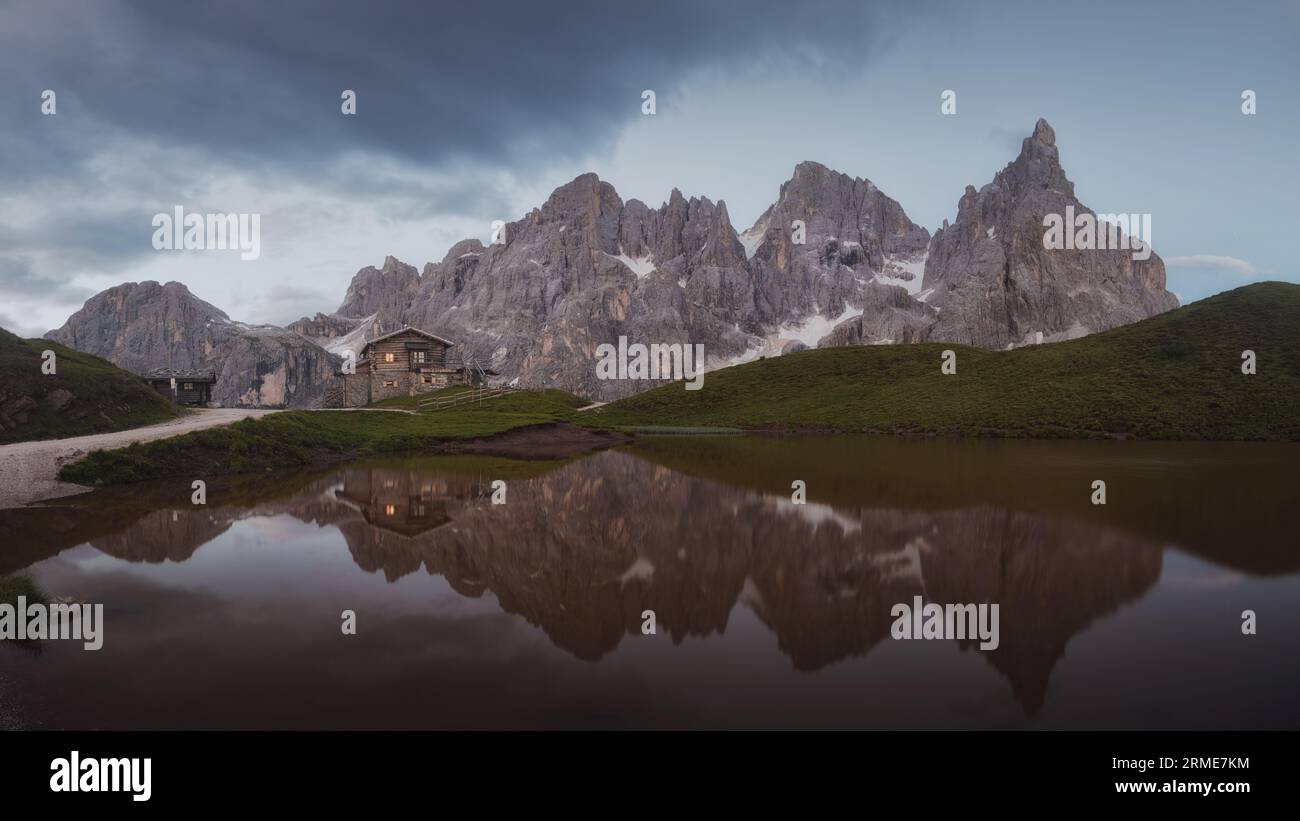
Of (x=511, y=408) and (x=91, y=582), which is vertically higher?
(x=511, y=408)

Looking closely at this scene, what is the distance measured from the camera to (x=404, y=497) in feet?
77.3

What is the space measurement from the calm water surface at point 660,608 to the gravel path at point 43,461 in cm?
225

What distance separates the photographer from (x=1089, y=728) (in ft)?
21.9

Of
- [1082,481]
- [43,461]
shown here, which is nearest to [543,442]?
[43,461]

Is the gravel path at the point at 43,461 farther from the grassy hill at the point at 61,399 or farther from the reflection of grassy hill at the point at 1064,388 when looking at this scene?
the reflection of grassy hill at the point at 1064,388

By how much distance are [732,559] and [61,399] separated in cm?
4112

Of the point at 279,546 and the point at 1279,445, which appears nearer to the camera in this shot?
the point at 279,546

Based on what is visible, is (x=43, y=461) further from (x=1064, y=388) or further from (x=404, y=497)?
(x=1064, y=388)

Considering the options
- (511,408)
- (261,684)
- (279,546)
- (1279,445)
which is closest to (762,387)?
(511,408)

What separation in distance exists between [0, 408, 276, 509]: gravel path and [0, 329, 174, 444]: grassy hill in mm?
1988

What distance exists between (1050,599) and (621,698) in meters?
8.22
